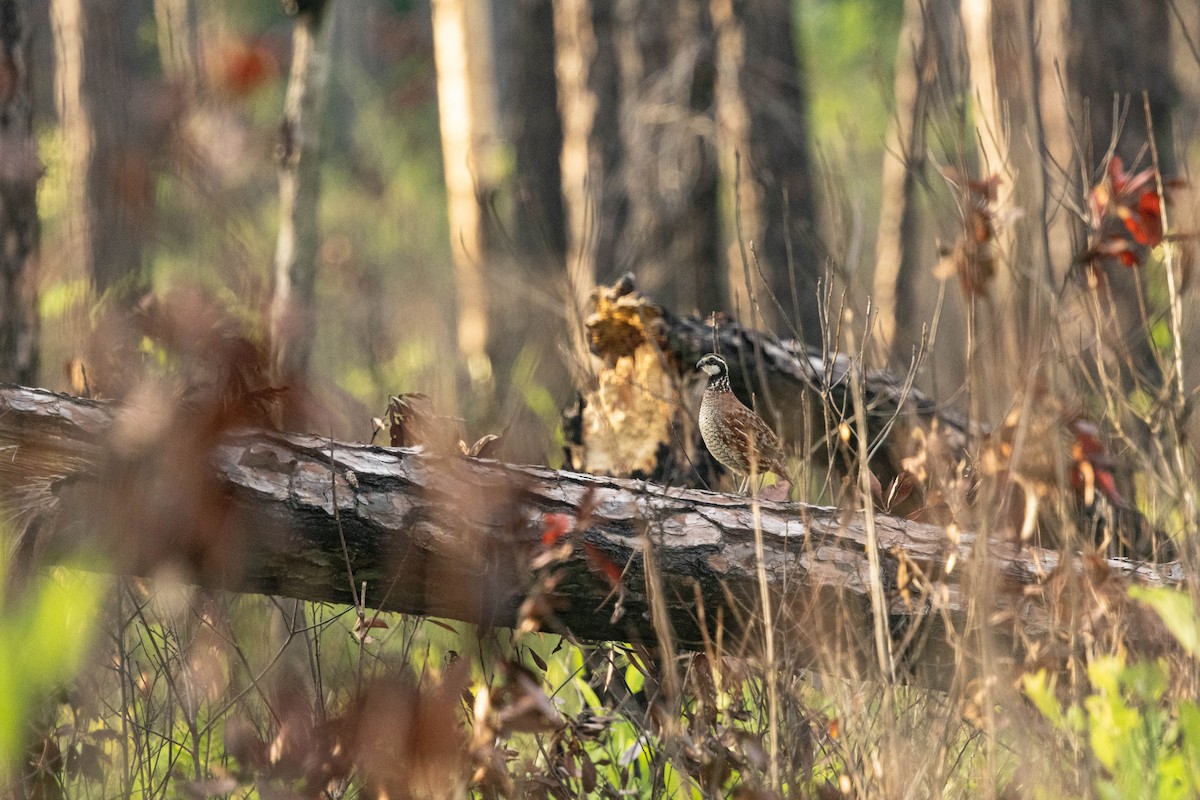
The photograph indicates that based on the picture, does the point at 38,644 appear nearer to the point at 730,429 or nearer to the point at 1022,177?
the point at 1022,177

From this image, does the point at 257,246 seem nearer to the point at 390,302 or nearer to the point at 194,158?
the point at 194,158

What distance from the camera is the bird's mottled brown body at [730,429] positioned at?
3.12m

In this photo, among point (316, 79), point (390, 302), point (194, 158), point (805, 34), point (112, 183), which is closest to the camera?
point (316, 79)

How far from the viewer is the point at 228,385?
228 cm

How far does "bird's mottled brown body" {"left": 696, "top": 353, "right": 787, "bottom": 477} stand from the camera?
3125 millimetres

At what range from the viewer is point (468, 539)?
240 cm

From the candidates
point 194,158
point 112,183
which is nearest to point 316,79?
point 194,158

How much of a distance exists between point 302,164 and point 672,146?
9.78 feet

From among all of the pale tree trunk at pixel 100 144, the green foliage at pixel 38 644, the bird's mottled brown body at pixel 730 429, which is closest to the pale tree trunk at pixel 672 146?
the pale tree trunk at pixel 100 144

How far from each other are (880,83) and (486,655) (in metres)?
1.81

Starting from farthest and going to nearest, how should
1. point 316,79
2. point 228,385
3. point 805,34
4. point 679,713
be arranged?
1. point 805,34
2. point 316,79
3. point 228,385
4. point 679,713

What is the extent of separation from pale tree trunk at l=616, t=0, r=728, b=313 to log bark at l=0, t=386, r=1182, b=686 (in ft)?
14.0

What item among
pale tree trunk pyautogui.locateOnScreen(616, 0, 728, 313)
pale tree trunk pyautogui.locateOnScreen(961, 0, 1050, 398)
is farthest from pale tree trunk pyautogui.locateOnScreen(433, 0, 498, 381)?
pale tree trunk pyautogui.locateOnScreen(961, 0, 1050, 398)

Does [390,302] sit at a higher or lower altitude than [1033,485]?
higher
